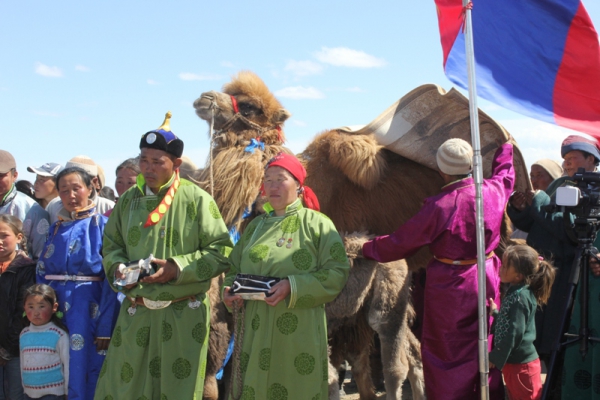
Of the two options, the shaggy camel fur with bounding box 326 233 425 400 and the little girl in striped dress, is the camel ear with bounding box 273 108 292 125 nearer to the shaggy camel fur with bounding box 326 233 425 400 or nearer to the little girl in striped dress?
the shaggy camel fur with bounding box 326 233 425 400

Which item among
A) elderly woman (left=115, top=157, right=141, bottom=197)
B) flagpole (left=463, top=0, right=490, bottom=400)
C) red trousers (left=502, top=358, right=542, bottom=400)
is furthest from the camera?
elderly woman (left=115, top=157, right=141, bottom=197)

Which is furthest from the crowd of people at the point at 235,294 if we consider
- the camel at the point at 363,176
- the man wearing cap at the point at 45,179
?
the man wearing cap at the point at 45,179

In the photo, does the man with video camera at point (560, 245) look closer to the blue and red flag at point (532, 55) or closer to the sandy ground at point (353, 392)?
the blue and red flag at point (532, 55)

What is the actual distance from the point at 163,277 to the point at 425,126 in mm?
2635

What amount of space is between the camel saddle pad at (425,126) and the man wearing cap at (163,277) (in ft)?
6.43

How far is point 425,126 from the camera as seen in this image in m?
5.17

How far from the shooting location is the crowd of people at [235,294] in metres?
3.47

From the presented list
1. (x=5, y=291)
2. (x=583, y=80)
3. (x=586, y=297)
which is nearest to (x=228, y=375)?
(x=5, y=291)

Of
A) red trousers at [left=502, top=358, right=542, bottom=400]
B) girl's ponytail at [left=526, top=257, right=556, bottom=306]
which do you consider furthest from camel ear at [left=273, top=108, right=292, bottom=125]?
red trousers at [left=502, top=358, right=542, bottom=400]

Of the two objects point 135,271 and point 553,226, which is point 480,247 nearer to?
point 553,226

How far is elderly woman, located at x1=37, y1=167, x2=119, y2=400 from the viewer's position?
3859 millimetres

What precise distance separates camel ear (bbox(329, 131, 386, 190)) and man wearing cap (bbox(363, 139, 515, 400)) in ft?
4.27

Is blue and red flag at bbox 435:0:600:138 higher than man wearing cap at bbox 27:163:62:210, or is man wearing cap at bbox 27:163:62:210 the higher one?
blue and red flag at bbox 435:0:600:138

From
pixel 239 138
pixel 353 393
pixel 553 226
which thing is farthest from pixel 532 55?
pixel 353 393
